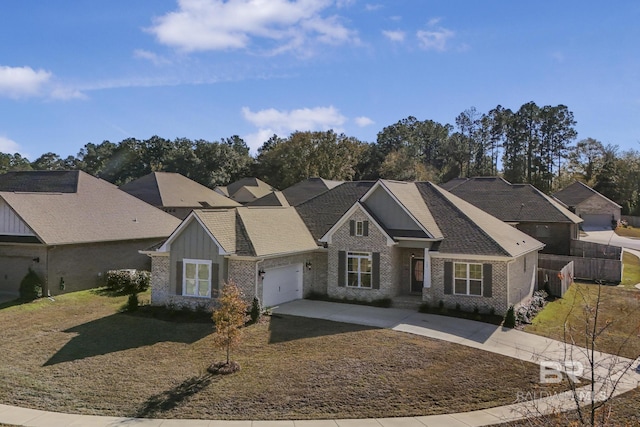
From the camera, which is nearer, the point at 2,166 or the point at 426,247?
the point at 426,247

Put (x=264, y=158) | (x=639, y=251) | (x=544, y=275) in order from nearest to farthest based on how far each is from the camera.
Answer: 1. (x=544, y=275)
2. (x=639, y=251)
3. (x=264, y=158)

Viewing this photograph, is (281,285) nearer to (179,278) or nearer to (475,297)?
(179,278)

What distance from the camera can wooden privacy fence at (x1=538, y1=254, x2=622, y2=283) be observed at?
29.8 metres

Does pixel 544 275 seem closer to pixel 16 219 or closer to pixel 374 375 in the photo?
pixel 374 375

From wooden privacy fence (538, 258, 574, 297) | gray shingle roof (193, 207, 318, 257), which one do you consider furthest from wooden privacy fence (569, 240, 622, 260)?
gray shingle roof (193, 207, 318, 257)

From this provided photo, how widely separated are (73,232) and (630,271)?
35235 millimetres

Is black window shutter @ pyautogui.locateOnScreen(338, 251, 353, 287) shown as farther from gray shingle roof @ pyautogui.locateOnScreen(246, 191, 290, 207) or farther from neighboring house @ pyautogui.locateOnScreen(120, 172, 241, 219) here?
neighboring house @ pyautogui.locateOnScreen(120, 172, 241, 219)

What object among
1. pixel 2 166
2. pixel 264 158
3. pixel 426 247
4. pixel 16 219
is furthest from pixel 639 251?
pixel 2 166

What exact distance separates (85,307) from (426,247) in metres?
15.9

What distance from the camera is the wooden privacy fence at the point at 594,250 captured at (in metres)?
34.6

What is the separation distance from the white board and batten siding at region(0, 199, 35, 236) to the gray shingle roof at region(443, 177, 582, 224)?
30881mm

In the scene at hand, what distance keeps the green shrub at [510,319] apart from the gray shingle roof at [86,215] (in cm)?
2058

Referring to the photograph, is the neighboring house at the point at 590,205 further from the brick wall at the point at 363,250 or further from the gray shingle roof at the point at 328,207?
the brick wall at the point at 363,250

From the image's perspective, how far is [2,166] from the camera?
87750 mm
